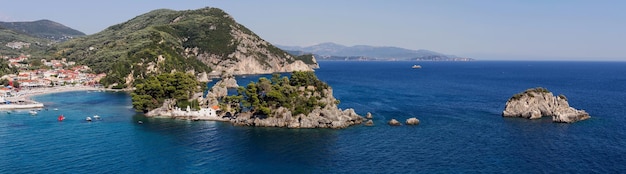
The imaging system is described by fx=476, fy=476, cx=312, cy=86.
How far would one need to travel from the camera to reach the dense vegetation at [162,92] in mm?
100625

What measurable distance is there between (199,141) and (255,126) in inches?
593

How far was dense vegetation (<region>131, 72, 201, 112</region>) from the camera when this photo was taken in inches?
3962

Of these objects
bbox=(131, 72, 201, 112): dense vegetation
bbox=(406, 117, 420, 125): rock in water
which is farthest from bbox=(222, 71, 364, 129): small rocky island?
bbox=(131, 72, 201, 112): dense vegetation

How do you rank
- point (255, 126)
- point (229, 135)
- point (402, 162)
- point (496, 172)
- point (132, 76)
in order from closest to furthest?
point (496, 172) < point (402, 162) < point (229, 135) < point (255, 126) < point (132, 76)

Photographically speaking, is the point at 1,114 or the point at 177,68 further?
the point at 177,68

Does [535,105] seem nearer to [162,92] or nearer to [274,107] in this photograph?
[274,107]

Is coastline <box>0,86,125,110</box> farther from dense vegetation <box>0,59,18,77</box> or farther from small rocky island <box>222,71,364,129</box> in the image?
small rocky island <box>222,71,364,129</box>

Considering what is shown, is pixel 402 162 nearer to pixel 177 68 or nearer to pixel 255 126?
pixel 255 126

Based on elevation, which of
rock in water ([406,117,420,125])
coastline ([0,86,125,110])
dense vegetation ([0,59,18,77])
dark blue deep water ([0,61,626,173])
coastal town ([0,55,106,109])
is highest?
dense vegetation ([0,59,18,77])

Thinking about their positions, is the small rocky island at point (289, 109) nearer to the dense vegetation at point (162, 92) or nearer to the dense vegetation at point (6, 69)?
the dense vegetation at point (162, 92)

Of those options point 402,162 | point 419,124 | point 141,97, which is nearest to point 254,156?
point 402,162

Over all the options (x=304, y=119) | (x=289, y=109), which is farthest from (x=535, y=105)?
(x=289, y=109)

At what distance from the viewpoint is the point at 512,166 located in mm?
59906

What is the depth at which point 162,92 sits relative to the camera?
335 ft
